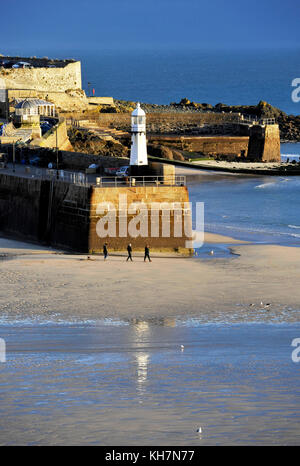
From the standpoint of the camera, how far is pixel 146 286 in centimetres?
2167

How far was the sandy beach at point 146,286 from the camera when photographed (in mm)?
19375

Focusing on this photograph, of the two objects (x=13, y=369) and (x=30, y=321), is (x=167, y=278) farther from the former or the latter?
(x=13, y=369)

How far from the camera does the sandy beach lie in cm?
1938

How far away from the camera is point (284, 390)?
14453 mm

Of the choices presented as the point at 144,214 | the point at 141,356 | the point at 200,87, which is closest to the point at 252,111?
the point at 144,214

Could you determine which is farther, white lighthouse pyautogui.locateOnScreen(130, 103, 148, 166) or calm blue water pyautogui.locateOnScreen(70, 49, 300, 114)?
calm blue water pyautogui.locateOnScreen(70, 49, 300, 114)

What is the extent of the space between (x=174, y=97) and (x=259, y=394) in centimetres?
12438

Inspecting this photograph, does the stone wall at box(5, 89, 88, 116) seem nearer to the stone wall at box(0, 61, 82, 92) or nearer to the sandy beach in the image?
the stone wall at box(0, 61, 82, 92)

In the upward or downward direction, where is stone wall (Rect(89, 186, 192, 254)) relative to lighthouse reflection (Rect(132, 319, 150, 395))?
upward

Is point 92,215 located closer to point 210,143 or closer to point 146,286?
point 146,286

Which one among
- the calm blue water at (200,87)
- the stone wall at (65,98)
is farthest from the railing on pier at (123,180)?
the calm blue water at (200,87)

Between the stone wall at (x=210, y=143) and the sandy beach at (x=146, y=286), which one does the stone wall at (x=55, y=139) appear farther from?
the stone wall at (x=210, y=143)

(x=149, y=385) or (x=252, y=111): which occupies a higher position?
(x=252, y=111)

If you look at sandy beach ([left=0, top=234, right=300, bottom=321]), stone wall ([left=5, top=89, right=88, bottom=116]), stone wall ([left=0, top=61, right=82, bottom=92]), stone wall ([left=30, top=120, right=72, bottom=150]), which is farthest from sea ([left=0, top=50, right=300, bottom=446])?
stone wall ([left=0, top=61, right=82, bottom=92])
